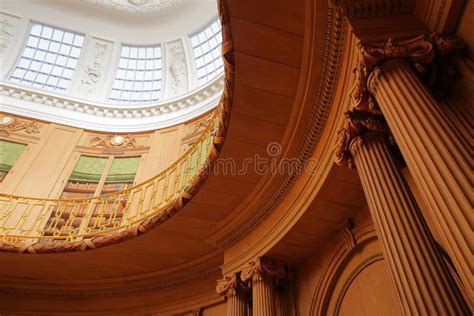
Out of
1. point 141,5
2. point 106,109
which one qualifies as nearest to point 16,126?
point 106,109

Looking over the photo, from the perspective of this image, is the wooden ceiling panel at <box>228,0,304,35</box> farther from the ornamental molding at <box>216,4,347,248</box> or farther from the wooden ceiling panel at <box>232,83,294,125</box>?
the wooden ceiling panel at <box>232,83,294,125</box>

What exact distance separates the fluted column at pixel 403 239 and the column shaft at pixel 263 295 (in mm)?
2042

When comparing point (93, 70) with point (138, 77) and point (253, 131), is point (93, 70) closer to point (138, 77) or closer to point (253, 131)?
point (138, 77)

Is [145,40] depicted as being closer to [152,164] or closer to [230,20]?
[152,164]

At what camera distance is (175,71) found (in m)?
13.0

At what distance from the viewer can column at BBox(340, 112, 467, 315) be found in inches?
58.1

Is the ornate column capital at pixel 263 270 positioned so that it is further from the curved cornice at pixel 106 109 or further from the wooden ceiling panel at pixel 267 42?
the curved cornice at pixel 106 109

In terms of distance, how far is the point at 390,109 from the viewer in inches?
70.8

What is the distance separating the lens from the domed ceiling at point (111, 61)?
34.4ft

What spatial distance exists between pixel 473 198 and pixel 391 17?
1.46m

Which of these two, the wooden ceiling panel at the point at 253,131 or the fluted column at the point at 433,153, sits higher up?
the wooden ceiling panel at the point at 253,131

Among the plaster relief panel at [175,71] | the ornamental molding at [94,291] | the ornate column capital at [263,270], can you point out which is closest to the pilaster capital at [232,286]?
the ornate column capital at [263,270]

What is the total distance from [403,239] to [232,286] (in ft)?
8.81

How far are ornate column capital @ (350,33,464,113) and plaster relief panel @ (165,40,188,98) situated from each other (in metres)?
10.6
